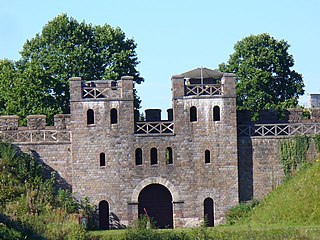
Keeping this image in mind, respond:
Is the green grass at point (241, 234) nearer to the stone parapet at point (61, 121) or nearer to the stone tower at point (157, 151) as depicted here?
the stone tower at point (157, 151)

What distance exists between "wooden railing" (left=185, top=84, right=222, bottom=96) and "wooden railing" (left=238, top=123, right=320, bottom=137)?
229cm

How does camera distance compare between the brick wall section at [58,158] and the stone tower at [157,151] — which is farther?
the brick wall section at [58,158]

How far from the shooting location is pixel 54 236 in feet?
149

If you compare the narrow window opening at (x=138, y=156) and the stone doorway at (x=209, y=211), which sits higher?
the narrow window opening at (x=138, y=156)

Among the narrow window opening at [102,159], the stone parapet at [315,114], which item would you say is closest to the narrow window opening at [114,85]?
the narrow window opening at [102,159]

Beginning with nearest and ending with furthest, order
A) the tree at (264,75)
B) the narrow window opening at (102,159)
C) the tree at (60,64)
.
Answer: the narrow window opening at (102,159) → the tree at (60,64) → the tree at (264,75)

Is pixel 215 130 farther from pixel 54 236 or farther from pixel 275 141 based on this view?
pixel 54 236

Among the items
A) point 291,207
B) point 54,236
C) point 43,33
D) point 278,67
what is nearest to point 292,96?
point 278,67

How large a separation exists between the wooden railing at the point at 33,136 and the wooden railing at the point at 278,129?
29.0ft

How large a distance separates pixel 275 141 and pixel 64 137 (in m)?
10.4

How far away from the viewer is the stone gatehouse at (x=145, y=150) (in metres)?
53.3

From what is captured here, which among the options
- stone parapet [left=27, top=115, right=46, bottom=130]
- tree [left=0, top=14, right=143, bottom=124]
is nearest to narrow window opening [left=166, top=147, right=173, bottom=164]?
stone parapet [left=27, top=115, right=46, bottom=130]

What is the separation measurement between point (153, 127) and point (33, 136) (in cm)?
591

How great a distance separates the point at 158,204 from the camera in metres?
55.3
